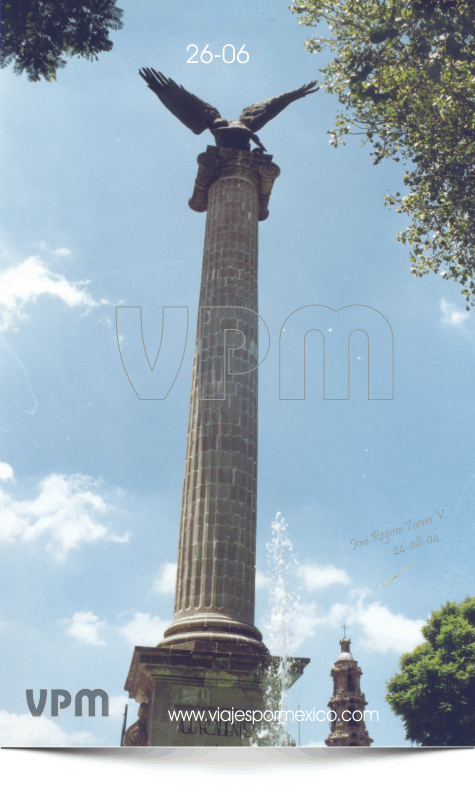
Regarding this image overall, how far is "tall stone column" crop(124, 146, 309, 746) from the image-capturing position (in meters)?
11.5

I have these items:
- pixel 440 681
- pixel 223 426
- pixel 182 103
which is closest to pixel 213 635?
pixel 223 426

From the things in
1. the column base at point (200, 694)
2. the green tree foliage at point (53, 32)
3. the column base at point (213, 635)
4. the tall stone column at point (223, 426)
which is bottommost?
the column base at point (200, 694)

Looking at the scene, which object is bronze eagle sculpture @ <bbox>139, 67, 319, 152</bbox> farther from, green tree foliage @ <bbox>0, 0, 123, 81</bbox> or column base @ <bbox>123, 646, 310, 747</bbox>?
column base @ <bbox>123, 646, 310, 747</bbox>

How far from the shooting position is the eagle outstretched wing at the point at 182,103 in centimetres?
1889

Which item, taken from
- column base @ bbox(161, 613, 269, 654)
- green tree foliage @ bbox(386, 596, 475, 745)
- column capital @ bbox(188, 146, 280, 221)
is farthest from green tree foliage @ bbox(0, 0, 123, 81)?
green tree foliage @ bbox(386, 596, 475, 745)

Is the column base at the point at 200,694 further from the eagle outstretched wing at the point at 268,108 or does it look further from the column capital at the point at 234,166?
the eagle outstretched wing at the point at 268,108

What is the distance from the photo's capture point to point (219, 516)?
45.2 ft

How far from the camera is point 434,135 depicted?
1606cm

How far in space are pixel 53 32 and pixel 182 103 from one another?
3806 millimetres

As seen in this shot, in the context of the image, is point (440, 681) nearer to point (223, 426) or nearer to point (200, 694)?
point (223, 426)

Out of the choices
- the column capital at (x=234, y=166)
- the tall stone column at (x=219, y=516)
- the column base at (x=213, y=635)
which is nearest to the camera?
the tall stone column at (x=219, y=516)

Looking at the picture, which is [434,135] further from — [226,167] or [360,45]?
[226,167]

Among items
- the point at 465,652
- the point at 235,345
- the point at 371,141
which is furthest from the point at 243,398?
the point at 465,652

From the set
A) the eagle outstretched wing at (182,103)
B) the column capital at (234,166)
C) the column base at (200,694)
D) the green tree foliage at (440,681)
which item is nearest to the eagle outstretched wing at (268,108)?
the eagle outstretched wing at (182,103)
